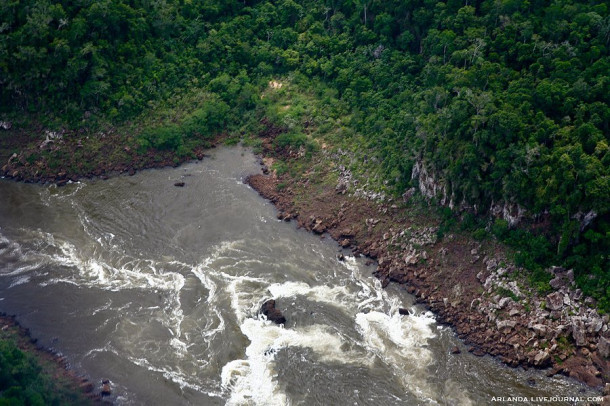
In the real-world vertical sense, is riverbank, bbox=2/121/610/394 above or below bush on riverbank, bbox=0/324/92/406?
above

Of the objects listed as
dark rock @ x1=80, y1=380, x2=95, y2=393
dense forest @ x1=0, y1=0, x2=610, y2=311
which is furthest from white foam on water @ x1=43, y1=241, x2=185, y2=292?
dense forest @ x1=0, y1=0, x2=610, y2=311

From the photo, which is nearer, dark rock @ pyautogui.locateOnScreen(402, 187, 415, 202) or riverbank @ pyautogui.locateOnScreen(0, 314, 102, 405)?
riverbank @ pyautogui.locateOnScreen(0, 314, 102, 405)

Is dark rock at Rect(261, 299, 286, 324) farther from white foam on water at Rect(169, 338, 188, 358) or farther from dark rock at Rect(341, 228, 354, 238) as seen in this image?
dark rock at Rect(341, 228, 354, 238)

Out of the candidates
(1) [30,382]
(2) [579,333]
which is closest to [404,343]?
(2) [579,333]

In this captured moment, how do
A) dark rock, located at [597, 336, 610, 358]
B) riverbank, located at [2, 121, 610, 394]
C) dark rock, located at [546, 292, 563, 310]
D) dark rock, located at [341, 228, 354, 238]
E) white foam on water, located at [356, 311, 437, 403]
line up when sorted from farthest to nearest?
dark rock, located at [341, 228, 354, 238] → dark rock, located at [546, 292, 563, 310] → riverbank, located at [2, 121, 610, 394] → white foam on water, located at [356, 311, 437, 403] → dark rock, located at [597, 336, 610, 358]

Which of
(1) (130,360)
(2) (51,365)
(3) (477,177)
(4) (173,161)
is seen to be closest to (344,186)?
(3) (477,177)

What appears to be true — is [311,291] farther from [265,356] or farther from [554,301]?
[554,301]
